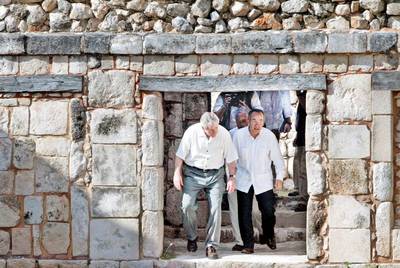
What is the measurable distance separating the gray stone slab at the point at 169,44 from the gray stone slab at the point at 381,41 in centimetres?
182

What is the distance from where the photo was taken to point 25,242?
9859 millimetres

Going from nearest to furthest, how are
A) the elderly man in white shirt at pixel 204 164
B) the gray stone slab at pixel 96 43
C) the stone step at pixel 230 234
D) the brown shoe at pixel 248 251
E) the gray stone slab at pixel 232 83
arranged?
1. the gray stone slab at pixel 232 83
2. the gray stone slab at pixel 96 43
3. the elderly man in white shirt at pixel 204 164
4. the brown shoe at pixel 248 251
5. the stone step at pixel 230 234

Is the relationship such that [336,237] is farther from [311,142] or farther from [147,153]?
[147,153]

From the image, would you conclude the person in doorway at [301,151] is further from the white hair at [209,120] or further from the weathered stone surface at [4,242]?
the weathered stone surface at [4,242]

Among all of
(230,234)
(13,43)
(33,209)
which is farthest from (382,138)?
(13,43)

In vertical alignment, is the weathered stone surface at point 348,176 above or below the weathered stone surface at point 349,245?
above

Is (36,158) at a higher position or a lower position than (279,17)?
lower

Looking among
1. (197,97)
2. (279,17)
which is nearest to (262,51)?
(279,17)

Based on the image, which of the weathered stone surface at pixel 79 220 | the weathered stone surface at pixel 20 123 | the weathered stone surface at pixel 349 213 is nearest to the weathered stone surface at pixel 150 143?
the weathered stone surface at pixel 79 220

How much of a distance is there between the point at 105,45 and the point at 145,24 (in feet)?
1.58

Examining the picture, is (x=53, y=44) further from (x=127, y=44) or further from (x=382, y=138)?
(x=382, y=138)

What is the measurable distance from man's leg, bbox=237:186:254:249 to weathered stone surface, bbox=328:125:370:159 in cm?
115

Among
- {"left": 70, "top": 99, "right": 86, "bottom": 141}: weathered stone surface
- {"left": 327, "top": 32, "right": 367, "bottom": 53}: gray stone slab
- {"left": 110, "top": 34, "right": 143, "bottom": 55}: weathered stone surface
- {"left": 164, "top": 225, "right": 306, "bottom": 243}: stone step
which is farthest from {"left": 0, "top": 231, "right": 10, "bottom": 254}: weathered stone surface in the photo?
{"left": 327, "top": 32, "right": 367, "bottom": 53}: gray stone slab

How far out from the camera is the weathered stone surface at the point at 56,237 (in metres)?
9.81
